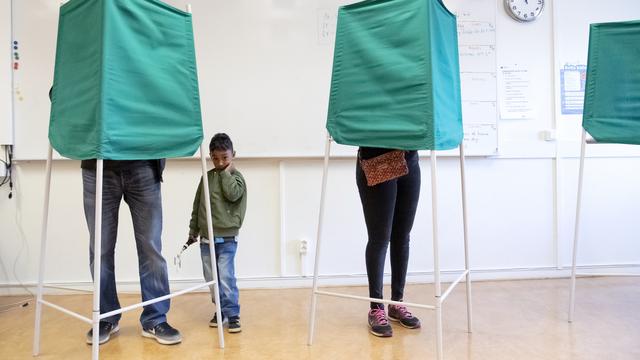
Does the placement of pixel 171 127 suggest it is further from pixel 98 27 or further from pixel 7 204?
pixel 7 204

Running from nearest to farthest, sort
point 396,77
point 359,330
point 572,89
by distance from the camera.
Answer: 1. point 396,77
2. point 359,330
3. point 572,89

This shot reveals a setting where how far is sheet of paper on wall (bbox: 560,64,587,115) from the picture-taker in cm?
305

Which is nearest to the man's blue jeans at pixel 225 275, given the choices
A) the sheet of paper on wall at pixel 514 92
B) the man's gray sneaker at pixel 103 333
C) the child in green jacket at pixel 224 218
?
the child in green jacket at pixel 224 218

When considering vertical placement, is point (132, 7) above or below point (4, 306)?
above

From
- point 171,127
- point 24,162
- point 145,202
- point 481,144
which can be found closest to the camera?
point 171,127

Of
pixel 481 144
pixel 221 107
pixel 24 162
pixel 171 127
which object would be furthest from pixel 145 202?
pixel 481 144

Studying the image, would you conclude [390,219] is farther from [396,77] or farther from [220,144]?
[220,144]

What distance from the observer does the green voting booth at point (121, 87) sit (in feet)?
5.01

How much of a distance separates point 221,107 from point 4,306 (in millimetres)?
1691

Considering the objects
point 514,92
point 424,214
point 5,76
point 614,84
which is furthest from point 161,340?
point 514,92

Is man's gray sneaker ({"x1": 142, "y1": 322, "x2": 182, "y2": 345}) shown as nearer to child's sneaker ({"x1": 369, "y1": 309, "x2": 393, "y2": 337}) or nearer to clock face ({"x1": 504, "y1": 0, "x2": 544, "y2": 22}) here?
child's sneaker ({"x1": 369, "y1": 309, "x2": 393, "y2": 337})

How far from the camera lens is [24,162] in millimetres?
2783

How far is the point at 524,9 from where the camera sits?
2986 millimetres

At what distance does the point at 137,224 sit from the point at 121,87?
0.66m
